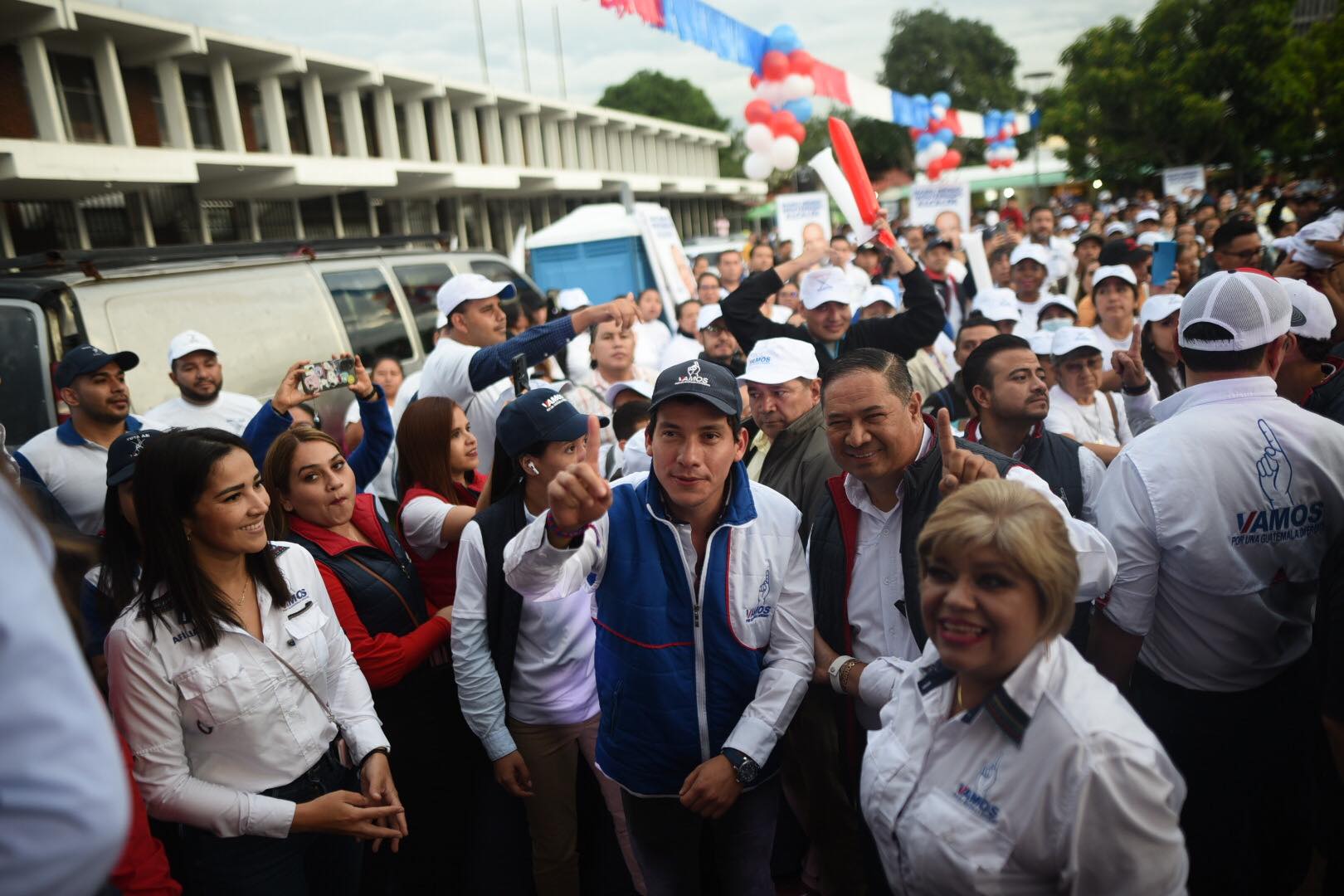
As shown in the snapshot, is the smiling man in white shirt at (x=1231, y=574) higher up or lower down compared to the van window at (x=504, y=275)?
lower down

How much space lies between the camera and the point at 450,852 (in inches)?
128

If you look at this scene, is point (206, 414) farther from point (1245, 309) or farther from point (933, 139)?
point (933, 139)

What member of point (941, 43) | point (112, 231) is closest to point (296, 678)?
point (112, 231)

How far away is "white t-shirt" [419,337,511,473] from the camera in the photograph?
4.51m

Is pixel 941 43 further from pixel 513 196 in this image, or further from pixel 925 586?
pixel 925 586

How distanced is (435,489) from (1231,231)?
21.2 ft

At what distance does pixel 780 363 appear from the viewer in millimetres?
3533

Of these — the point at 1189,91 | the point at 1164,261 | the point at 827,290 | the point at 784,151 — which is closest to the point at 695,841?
the point at 827,290

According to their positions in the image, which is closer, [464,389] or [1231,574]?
[1231,574]

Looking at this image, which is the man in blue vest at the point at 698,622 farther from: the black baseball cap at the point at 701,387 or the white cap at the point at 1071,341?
the white cap at the point at 1071,341

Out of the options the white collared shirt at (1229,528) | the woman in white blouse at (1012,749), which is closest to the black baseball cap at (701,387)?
the woman in white blouse at (1012,749)

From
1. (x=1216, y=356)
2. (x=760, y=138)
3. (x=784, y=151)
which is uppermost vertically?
(x=760, y=138)

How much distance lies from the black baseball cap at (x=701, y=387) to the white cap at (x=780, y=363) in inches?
44.6

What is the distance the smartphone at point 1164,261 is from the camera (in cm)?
748
